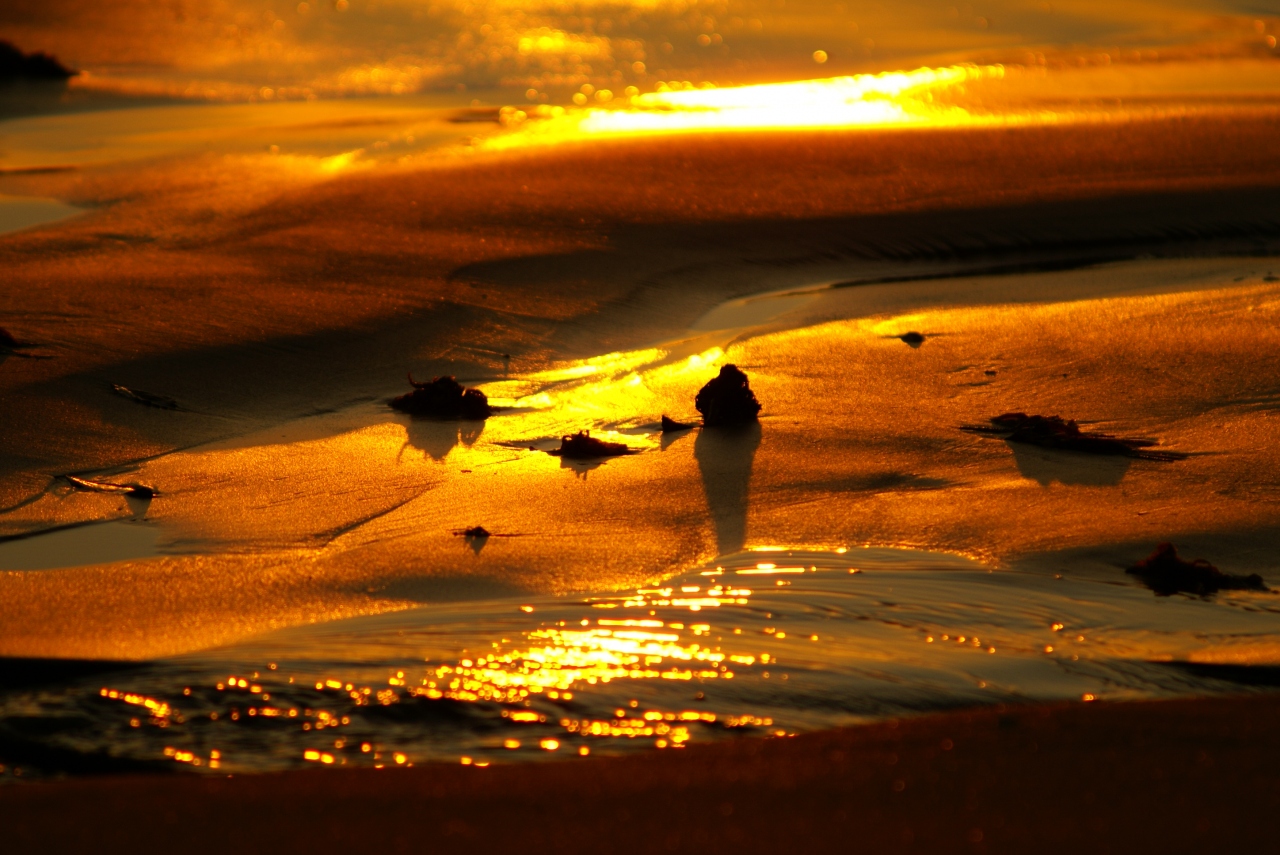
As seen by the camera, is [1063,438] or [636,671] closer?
[636,671]

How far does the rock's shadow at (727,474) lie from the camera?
3.95m

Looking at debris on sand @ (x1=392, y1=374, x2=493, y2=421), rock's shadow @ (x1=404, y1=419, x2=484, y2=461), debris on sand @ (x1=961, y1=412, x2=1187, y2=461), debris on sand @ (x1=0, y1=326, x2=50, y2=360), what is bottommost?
debris on sand @ (x1=961, y1=412, x2=1187, y2=461)

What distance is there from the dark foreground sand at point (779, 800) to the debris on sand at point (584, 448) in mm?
1837

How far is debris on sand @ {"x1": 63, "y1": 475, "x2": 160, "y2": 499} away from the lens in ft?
13.8

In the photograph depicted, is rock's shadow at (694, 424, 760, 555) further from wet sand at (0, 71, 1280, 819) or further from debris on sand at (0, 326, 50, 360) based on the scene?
debris on sand at (0, 326, 50, 360)

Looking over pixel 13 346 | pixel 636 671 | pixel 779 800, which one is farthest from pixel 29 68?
pixel 779 800

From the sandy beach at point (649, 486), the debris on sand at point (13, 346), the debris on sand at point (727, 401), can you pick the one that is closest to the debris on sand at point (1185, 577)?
the sandy beach at point (649, 486)

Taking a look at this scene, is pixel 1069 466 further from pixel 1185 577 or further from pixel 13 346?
pixel 13 346

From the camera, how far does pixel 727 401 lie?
4730mm

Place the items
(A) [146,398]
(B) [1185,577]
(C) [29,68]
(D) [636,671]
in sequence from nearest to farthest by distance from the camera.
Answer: (D) [636,671] → (B) [1185,577] → (A) [146,398] → (C) [29,68]

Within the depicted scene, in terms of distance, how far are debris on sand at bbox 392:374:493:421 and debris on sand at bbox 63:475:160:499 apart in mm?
1058

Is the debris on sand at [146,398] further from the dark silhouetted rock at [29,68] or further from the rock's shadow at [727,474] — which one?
the dark silhouetted rock at [29,68]

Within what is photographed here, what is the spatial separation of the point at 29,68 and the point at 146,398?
847 centimetres

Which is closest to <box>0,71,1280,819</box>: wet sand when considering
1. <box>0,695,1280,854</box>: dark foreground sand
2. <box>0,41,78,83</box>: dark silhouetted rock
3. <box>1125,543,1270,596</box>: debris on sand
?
<box>0,695,1280,854</box>: dark foreground sand
